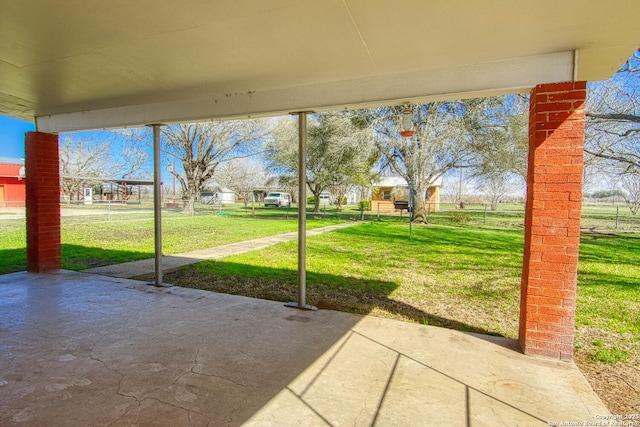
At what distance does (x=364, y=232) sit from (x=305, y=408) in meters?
10.2

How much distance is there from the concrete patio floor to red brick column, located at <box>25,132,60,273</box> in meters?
1.80

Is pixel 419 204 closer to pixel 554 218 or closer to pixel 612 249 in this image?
pixel 612 249

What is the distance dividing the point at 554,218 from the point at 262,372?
8.72 feet

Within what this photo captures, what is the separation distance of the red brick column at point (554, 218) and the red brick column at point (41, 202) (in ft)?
21.9

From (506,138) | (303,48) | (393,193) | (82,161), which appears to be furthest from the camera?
(82,161)

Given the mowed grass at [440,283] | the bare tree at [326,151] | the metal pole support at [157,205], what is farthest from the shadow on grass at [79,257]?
the bare tree at [326,151]

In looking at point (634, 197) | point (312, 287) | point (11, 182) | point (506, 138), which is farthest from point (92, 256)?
point (11, 182)

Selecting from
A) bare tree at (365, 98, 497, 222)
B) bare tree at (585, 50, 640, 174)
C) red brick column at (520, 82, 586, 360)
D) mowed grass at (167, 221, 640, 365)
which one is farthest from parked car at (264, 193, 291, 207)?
red brick column at (520, 82, 586, 360)

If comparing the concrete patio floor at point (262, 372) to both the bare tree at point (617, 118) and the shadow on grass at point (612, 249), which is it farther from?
the bare tree at point (617, 118)

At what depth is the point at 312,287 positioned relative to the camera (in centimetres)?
505

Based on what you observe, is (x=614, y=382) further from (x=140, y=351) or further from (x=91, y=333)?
(x=91, y=333)

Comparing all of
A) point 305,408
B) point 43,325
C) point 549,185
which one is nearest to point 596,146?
point 549,185

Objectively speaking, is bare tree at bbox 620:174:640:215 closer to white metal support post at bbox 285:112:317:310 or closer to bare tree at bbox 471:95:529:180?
bare tree at bbox 471:95:529:180

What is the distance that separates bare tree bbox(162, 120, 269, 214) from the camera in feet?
71.8
